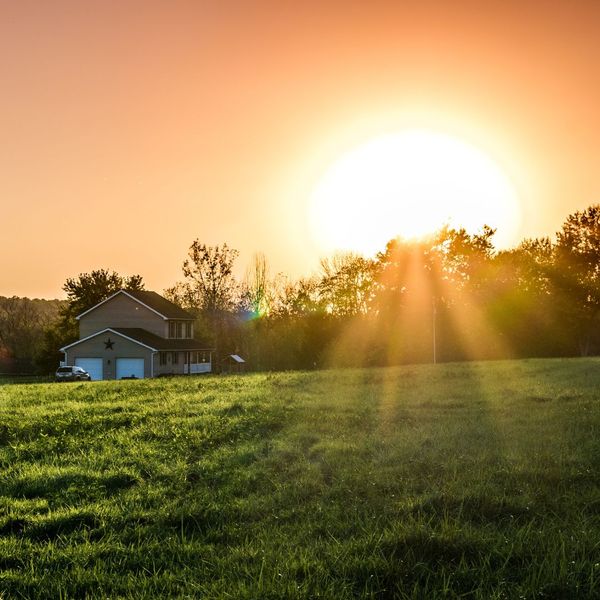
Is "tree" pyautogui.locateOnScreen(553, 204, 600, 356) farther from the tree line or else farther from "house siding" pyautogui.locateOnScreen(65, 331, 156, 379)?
"house siding" pyautogui.locateOnScreen(65, 331, 156, 379)

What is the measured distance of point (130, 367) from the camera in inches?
2373

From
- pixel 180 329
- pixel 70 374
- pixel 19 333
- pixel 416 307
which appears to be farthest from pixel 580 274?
pixel 19 333

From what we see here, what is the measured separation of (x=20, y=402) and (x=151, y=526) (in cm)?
1655

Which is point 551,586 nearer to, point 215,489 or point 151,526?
point 151,526

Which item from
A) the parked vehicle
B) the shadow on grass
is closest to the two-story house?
the parked vehicle

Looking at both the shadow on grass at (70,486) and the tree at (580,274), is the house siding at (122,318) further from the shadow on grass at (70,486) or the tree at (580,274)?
the shadow on grass at (70,486)

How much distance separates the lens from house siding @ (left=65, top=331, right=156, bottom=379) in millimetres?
59819

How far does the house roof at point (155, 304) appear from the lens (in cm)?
6506

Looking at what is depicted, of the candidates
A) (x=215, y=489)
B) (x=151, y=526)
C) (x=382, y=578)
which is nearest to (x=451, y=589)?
(x=382, y=578)

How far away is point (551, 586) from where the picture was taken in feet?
18.2

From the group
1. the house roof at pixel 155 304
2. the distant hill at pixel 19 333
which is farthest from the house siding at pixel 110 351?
the distant hill at pixel 19 333

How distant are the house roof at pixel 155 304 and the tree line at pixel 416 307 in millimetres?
4375

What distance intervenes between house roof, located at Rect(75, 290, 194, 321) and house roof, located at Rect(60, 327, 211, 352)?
7.63ft

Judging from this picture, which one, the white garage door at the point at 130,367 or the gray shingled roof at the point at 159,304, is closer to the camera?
the white garage door at the point at 130,367
